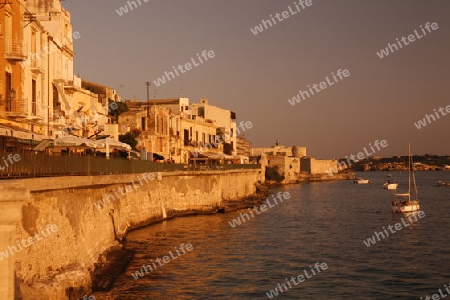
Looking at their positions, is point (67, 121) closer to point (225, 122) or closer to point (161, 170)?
point (161, 170)

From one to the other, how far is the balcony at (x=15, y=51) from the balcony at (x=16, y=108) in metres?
1.74

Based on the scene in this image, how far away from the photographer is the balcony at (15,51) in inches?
859

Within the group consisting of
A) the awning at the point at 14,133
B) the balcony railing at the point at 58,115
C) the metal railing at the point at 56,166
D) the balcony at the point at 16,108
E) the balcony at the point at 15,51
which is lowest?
the metal railing at the point at 56,166

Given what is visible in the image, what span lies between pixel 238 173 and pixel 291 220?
15869 mm

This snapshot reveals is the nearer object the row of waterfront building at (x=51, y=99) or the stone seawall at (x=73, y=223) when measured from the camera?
the stone seawall at (x=73, y=223)

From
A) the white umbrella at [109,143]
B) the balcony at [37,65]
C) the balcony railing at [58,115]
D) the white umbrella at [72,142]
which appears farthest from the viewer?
the balcony railing at [58,115]

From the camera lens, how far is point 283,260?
28.0m

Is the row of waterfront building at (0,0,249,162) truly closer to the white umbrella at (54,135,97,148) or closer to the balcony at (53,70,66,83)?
the balcony at (53,70,66,83)

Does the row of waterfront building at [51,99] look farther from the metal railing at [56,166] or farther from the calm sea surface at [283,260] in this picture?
the calm sea surface at [283,260]

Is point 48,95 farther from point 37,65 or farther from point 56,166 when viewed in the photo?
point 56,166

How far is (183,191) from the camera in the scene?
44.9 m

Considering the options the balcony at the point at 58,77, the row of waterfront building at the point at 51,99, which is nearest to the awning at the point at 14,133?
the row of waterfront building at the point at 51,99

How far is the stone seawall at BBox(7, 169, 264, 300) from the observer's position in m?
14.4

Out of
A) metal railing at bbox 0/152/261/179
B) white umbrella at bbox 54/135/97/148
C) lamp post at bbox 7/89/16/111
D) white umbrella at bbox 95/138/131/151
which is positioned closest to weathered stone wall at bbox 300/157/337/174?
metal railing at bbox 0/152/261/179
